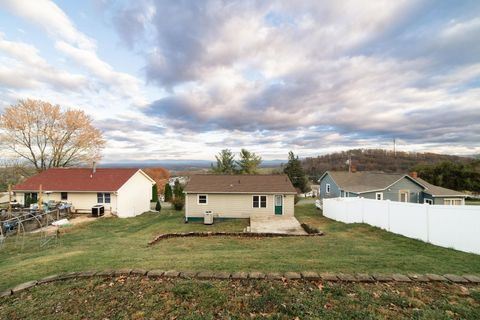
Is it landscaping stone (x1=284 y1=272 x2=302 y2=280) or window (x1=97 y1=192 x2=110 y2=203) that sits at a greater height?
landscaping stone (x1=284 y1=272 x2=302 y2=280)

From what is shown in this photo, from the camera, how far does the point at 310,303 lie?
4.15m

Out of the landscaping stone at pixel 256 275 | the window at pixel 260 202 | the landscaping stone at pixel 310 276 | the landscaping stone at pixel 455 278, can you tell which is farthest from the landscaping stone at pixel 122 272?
the window at pixel 260 202

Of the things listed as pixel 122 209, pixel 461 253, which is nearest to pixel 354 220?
pixel 461 253

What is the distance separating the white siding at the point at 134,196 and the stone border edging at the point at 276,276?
1926cm

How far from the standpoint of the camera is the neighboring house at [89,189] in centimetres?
2333

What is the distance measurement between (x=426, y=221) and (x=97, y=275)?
38.2 feet

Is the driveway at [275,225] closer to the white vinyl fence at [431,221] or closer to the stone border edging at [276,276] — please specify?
the white vinyl fence at [431,221]

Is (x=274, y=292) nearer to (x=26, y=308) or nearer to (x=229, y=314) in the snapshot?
(x=229, y=314)

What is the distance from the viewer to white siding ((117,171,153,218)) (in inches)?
938

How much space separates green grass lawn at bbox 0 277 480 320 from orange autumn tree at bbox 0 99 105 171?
29.7 meters

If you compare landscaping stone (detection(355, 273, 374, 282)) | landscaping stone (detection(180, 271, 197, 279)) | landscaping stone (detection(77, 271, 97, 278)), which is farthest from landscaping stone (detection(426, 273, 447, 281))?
landscaping stone (detection(77, 271, 97, 278))

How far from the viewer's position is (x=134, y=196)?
85.9 ft

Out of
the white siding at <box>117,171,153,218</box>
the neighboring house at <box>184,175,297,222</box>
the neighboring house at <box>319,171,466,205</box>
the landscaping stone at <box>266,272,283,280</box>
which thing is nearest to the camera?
the landscaping stone at <box>266,272,283,280</box>

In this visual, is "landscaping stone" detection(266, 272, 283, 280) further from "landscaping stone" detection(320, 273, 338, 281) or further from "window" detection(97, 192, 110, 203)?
"window" detection(97, 192, 110, 203)
